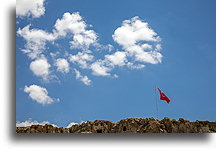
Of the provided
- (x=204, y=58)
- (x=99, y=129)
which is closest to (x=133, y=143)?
(x=99, y=129)

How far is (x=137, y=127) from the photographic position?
3818mm

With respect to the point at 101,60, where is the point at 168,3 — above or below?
above

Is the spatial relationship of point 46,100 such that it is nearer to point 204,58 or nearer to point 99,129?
point 99,129

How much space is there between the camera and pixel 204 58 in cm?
380

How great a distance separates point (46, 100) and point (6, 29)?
1112 millimetres

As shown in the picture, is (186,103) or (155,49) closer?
(186,103)

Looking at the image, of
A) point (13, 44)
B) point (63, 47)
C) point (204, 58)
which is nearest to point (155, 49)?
point (204, 58)

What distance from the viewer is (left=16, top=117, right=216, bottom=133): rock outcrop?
373cm

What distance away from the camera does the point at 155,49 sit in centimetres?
392

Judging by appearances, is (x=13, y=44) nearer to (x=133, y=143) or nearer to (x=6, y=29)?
(x=6, y=29)

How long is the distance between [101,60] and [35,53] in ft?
2.83

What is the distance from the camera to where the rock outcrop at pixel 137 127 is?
373cm

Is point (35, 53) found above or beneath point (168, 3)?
beneath

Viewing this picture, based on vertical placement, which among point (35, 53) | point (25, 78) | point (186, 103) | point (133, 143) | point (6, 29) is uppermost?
point (6, 29)
